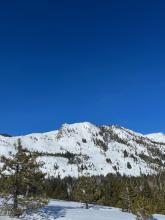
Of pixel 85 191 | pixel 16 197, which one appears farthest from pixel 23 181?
pixel 85 191

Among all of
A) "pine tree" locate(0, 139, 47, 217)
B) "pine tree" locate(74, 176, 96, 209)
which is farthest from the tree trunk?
"pine tree" locate(74, 176, 96, 209)

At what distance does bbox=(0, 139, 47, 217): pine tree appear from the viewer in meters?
59.8

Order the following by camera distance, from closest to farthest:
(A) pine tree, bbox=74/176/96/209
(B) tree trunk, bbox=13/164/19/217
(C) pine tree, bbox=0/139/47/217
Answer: (B) tree trunk, bbox=13/164/19/217 → (C) pine tree, bbox=0/139/47/217 → (A) pine tree, bbox=74/176/96/209

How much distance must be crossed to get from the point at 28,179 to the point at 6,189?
333cm

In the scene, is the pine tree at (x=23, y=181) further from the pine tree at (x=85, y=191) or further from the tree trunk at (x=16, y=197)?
the pine tree at (x=85, y=191)

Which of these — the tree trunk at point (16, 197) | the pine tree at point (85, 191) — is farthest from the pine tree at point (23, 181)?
the pine tree at point (85, 191)

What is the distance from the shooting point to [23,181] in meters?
61.1

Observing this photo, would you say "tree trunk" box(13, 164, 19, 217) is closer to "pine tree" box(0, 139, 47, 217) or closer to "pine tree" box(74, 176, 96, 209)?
"pine tree" box(0, 139, 47, 217)

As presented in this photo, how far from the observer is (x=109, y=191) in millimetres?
176000

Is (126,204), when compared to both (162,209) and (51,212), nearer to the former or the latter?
(162,209)

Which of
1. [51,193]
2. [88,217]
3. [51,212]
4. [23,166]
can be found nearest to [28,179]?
[23,166]

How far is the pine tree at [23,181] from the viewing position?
5981 cm

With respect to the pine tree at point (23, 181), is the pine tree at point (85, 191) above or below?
above

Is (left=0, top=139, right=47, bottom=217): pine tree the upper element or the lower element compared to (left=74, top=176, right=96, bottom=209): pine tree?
lower
